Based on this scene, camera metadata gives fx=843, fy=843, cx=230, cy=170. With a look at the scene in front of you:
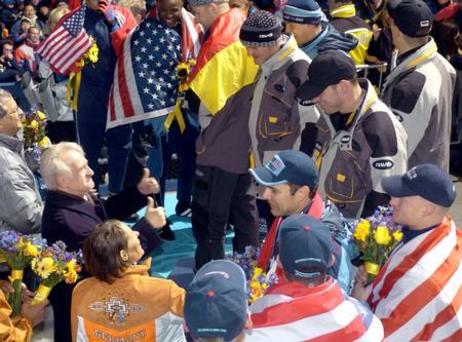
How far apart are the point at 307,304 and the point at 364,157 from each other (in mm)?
1721

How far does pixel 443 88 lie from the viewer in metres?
5.57

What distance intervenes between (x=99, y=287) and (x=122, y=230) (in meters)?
→ 0.30

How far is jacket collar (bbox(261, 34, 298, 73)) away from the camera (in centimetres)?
573

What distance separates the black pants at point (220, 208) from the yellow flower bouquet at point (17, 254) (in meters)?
2.02

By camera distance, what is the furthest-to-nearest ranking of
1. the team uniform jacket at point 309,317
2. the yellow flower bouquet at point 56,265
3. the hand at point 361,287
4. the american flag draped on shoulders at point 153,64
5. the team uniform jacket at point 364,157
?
the american flag draped on shoulders at point 153,64 → the team uniform jacket at point 364,157 → the yellow flower bouquet at point 56,265 → the hand at point 361,287 → the team uniform jacket at point 309,317

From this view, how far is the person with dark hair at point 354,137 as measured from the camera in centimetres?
479

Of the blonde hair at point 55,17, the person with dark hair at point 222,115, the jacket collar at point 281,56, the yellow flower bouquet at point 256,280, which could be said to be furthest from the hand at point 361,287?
the blonde hair at point 55,17

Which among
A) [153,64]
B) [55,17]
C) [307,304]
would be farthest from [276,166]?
[55,17]

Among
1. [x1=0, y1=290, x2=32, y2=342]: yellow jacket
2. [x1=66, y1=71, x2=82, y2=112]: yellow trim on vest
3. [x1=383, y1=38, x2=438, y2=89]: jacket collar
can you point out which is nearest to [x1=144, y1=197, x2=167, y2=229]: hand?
[x1=0, y1=290, x2=32, y2=342]: yellow jacket

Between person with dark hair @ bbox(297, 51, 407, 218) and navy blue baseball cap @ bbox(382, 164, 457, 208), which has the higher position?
navy blue baseball cap @ bbox(382, 164, 457, 208)

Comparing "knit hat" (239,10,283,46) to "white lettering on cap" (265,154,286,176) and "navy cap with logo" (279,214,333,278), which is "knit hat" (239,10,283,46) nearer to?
"white lettering on cap" (265,154,286,176)

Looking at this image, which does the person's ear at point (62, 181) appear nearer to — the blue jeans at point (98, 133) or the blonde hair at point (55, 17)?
the blue jeans at point (98, 133)

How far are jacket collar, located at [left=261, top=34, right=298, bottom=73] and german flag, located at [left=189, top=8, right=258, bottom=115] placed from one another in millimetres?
508

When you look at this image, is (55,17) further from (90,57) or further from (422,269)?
(422,269)
